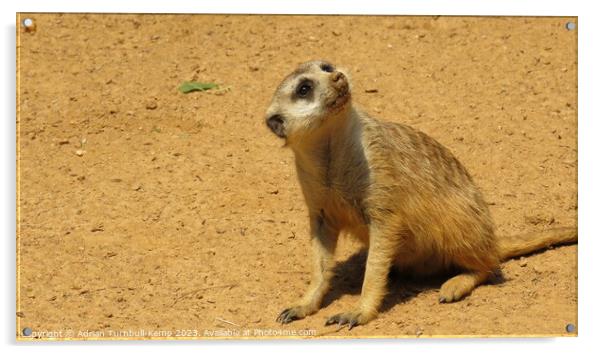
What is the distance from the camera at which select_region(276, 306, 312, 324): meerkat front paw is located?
3.34 meters

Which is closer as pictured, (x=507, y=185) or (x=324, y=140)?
(x=324, y=140)

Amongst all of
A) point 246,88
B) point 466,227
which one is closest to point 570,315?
point 466,227

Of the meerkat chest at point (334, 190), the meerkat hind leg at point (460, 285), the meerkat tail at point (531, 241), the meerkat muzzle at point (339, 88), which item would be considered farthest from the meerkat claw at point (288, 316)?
the meerkat tail at point (531, 241)

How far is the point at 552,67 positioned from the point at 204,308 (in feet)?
5.80

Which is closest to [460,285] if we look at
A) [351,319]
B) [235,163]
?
[351,319]

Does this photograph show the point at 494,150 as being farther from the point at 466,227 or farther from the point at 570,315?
the point at 570,315

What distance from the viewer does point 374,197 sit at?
10.9 ft

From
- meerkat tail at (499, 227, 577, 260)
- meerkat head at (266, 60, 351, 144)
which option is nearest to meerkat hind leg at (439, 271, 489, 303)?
meerkat tail at (499, 227, 577, 260)

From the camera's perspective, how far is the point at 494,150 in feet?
13.9

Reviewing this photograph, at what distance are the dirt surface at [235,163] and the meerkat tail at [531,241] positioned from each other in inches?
1.9

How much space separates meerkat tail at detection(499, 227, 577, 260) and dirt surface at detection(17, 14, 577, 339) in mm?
48

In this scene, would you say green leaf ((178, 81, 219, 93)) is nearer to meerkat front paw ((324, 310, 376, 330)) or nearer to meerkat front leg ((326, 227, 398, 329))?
meerkat front leg ((326, 227, 398, 329))

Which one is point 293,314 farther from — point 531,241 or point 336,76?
point 531,241

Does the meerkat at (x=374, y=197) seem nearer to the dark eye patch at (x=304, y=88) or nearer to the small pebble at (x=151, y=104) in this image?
the dark eye patch at (x=304, y=88)
